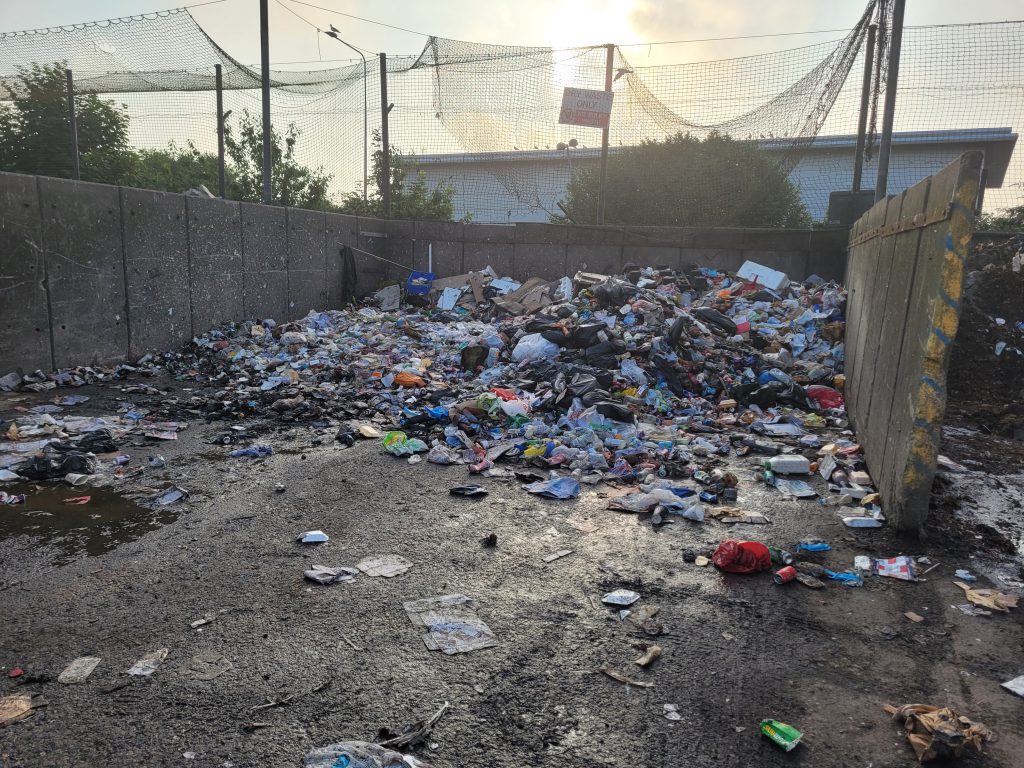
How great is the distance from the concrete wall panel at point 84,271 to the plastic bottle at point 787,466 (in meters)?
6.58

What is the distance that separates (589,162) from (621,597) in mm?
13997

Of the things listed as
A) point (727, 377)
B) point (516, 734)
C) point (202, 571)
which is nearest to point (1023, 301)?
point (727, 377)

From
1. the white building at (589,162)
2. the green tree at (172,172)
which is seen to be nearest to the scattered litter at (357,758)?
the white building at (589,162)

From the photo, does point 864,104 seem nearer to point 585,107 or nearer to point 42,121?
point 585,107

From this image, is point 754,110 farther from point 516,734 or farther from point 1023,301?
point 516,734

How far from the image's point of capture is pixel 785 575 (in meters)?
3.05

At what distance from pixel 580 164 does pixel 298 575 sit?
14.0 metres

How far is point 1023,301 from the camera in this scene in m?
7.43

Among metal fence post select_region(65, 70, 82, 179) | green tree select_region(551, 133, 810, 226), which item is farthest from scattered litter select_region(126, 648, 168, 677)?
green tree select_region(551, 133, 810, 226)

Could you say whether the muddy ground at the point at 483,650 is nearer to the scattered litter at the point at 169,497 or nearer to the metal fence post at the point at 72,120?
the scattered litter at the point at 169,497

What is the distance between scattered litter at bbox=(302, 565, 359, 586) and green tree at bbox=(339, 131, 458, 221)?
29.2 ft

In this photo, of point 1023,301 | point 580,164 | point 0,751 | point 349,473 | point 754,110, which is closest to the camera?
point 0,751

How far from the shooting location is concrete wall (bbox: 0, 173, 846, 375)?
6254mm

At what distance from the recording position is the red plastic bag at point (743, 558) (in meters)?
3.16
